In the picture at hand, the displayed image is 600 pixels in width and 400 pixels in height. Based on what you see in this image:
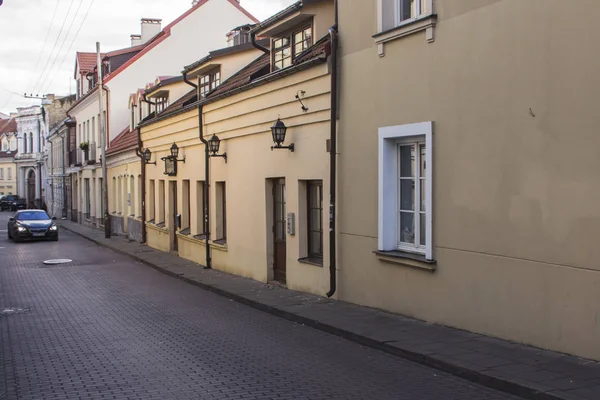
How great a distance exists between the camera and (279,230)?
1488cm

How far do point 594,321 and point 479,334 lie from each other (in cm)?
182

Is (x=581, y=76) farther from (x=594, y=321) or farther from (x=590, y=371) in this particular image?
(x=590, y=371)

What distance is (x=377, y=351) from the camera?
8.52m

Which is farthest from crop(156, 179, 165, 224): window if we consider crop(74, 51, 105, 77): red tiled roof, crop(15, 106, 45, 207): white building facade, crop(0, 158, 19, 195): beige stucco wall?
crop(0, 158, 19, 195): beige stucco wall

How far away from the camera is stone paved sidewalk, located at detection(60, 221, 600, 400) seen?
6.35 m

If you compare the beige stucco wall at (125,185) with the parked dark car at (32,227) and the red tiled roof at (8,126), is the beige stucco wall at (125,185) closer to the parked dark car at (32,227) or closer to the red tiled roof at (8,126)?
the parked dark car at (32,227)

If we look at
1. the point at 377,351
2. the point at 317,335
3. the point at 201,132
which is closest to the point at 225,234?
the point at 201,132

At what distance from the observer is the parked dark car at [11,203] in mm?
72500

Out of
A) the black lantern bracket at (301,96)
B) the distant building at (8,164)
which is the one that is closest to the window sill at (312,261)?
the black lantern bracket at (301,96)

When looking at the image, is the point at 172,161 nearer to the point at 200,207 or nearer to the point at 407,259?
the point at 200,207

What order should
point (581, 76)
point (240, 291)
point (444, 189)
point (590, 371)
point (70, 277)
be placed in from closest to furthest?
point (590, 371)
point (581, 76)
point (444, 189)
point (240, 291)
point (70, 277)

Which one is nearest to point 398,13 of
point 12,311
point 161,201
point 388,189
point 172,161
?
point 388,189

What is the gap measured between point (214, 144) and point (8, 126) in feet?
265

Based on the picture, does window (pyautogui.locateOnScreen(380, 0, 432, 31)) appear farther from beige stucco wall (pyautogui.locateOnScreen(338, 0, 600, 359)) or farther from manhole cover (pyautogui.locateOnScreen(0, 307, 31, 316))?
manhole cover (pyautogui.locateOnScreen(0, 307, 31, 316))
